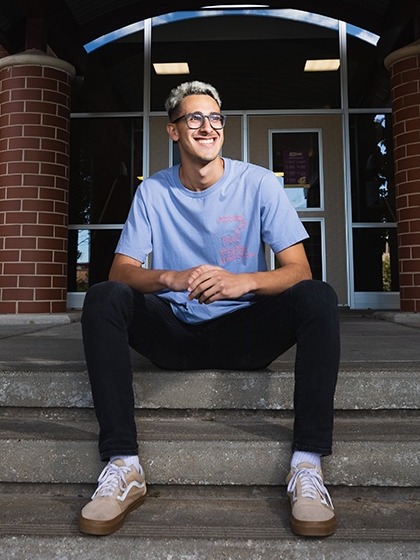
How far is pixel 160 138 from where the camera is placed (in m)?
6.50

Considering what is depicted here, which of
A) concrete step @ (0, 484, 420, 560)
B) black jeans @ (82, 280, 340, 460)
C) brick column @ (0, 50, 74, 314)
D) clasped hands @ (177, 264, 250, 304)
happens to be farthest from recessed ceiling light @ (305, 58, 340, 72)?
concrete step @ (0, 484, 420, 560)

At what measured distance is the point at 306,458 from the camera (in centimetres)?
150

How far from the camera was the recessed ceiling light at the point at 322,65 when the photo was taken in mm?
6535

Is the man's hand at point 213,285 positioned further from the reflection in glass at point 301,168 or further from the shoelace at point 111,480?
the reflection in glass at point 301,168

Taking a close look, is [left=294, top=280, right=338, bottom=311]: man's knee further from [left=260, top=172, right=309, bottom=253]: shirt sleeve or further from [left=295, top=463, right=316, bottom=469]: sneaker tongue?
[left=295, top=463, right=316, bottom=469]: sneaker tongue

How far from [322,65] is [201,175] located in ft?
17.7

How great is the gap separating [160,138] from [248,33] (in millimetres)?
1740

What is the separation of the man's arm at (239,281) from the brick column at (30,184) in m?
3.60

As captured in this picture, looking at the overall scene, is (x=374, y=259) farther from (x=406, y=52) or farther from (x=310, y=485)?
(x=310, y=485)

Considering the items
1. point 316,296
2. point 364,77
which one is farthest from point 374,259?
point 316,296

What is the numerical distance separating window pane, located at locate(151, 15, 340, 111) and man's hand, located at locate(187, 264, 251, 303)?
5383 millimetres

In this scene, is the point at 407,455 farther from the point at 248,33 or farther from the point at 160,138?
the point at 248,33

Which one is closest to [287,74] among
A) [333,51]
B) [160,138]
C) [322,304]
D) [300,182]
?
[333,51]

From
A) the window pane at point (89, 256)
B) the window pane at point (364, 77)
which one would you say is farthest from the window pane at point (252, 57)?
the window pane at point (89, 256)
